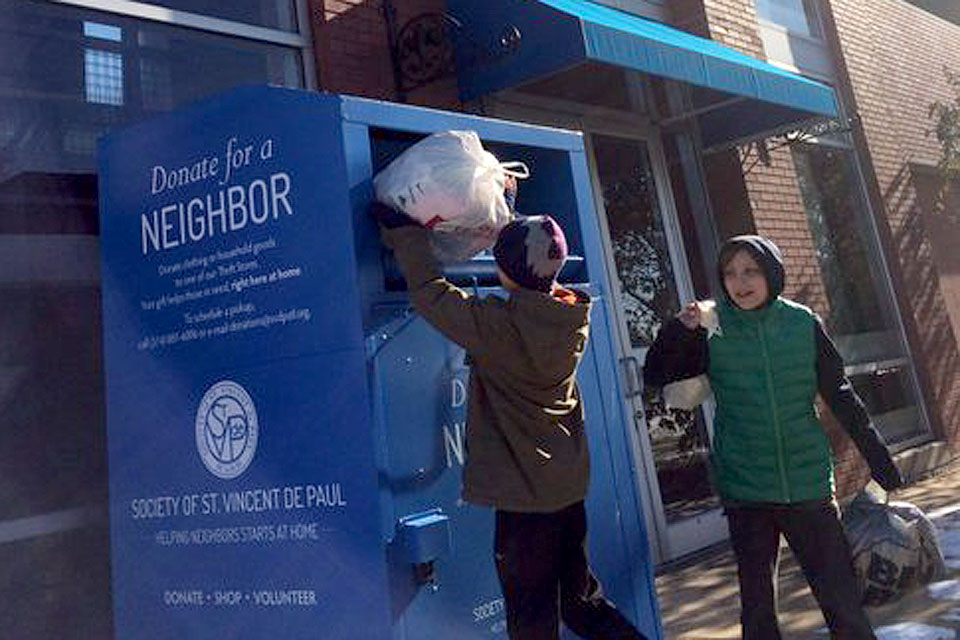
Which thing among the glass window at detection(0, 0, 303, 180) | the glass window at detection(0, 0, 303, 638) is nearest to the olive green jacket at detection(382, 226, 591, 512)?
the glass window at detection(0, 0, 303, 638)

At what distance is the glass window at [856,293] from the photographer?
7867 mm

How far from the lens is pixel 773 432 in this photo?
2.98 meters

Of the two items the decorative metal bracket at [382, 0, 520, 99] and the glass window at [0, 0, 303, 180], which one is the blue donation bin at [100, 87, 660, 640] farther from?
the decorative metal bracket at [382, 0, 520, 99]

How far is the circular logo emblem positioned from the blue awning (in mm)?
2468

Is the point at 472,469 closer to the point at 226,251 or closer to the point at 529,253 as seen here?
the point at 529,253

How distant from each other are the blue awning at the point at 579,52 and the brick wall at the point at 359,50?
0.27 meters

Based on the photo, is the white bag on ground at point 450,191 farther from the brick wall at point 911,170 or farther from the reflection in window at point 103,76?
the brick wall at point 911,170

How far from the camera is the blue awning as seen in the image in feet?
14.1

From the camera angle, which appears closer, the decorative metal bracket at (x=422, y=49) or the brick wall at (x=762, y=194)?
the decorative metal bracket at (x=422, y=49)

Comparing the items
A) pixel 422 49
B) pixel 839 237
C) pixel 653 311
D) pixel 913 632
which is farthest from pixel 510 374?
pixel 839 237

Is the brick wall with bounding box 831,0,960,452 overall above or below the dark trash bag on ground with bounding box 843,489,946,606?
above

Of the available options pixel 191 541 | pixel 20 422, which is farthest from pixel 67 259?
pixel 191 541

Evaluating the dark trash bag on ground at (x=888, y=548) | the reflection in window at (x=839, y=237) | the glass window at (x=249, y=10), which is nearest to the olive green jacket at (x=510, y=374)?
the glass window at (x=249, y=10)

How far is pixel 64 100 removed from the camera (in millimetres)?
3498
